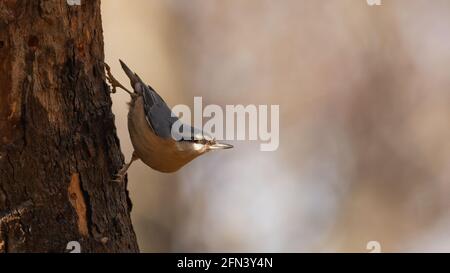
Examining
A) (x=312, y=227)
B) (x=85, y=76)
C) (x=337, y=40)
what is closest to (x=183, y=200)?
(x=312, y=227)

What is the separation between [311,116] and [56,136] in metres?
4.06

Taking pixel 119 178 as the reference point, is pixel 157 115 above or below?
above

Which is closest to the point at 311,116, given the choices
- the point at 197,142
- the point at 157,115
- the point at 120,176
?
the point at 197,142

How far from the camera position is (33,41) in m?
3.88

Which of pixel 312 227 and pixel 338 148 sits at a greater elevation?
pixel 338 148

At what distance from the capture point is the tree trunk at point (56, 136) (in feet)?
12.5

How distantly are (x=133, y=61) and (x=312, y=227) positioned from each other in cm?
232

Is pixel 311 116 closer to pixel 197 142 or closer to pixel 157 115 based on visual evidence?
pixel 197 142

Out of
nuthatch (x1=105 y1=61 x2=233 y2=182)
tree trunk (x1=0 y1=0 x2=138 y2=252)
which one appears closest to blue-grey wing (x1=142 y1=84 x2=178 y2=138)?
nuthatch (x1=105 y1=61 x2=233 y2=182)

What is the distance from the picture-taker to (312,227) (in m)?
7.59

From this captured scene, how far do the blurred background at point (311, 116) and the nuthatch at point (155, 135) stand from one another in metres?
2.70

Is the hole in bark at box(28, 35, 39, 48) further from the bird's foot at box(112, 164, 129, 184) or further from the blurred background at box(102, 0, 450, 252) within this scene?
the blurred background at box(102, 0, 450, 252)

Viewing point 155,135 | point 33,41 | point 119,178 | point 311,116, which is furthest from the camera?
point 311,116
